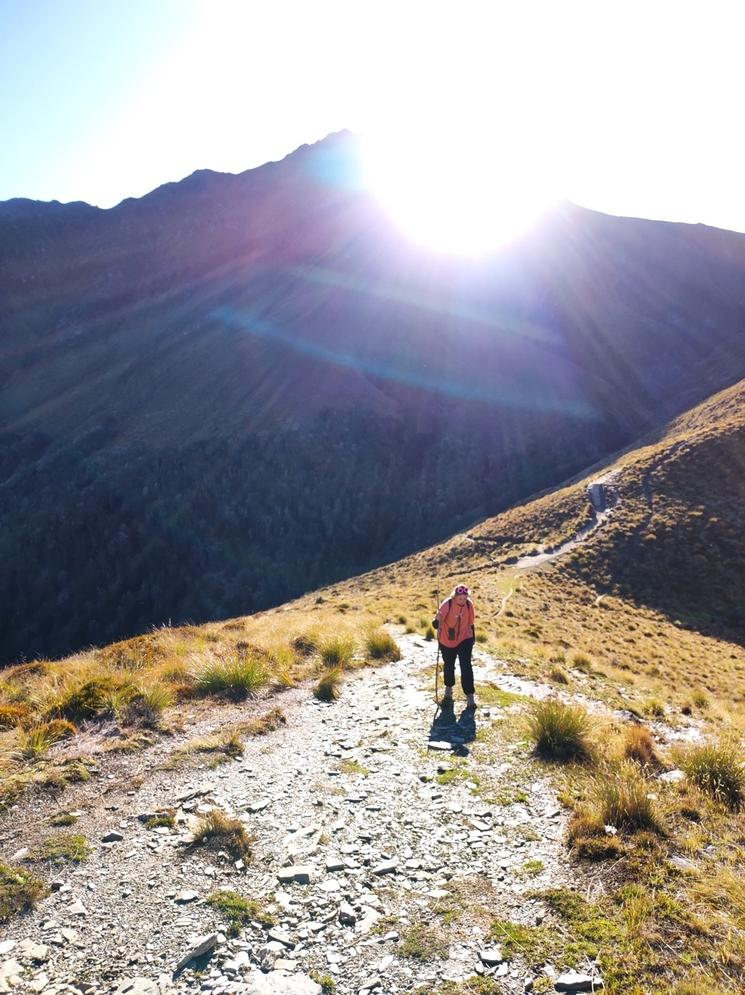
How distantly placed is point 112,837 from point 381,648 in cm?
885

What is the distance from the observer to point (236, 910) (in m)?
4.87

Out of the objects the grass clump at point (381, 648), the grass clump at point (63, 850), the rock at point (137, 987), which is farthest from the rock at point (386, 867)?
the grass clump at point (381, 648)


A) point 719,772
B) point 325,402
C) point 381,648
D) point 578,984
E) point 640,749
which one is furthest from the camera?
point 325,402

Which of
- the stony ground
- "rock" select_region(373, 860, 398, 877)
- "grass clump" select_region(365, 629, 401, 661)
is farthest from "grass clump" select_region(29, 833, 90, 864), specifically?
"grass clump" select_region(365, 629, 401, 661)

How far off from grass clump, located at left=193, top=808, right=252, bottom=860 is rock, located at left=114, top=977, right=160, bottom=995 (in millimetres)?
1539

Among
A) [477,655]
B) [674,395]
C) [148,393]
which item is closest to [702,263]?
[674,395]

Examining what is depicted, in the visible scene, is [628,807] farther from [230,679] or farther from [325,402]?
[325,402]

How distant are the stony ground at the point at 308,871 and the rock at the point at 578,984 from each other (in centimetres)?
15

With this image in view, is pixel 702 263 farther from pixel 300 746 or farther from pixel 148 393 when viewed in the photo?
pixel 300 746

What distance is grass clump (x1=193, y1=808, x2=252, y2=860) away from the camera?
576 cm

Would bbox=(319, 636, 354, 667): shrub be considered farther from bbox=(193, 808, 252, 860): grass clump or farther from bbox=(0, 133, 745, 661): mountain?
bbox=(0, 133, 745, 661): mountain

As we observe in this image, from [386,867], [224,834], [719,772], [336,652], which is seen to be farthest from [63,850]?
[336,652]

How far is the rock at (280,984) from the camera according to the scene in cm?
406

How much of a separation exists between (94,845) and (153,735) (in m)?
2.70
